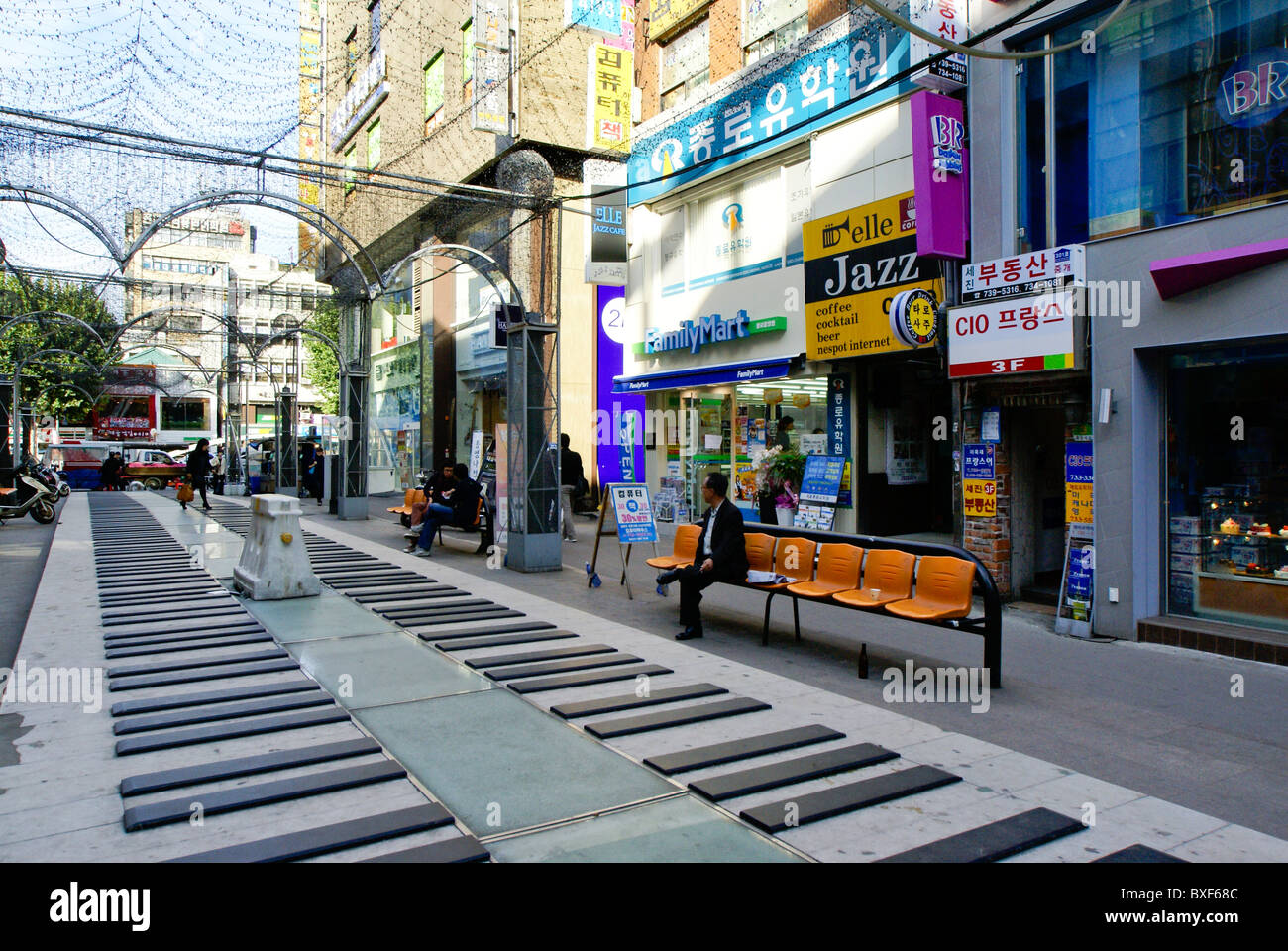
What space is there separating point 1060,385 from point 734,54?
415 inches

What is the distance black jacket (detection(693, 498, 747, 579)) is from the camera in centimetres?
859

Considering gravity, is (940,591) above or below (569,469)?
below

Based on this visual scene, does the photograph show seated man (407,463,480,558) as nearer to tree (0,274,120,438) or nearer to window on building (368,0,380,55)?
tree (0,274,120,438)

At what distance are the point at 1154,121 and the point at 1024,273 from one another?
1856mm

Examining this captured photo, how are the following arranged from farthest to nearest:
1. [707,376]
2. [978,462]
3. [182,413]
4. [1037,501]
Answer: [182,413], [707,376], [1037,501], [978,462]

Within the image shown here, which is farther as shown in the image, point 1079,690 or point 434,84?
point 434,84

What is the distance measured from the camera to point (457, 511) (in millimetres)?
14484

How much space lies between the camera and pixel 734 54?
1711 cm

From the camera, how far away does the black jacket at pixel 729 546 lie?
8.59 meters

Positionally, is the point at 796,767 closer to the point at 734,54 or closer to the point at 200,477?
the point at 734,54

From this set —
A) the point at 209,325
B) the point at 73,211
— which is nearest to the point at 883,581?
the point at 73,211

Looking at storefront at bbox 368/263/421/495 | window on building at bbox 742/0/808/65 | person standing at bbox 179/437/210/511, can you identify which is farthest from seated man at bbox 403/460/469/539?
storefront at bbox 368/263/421/495

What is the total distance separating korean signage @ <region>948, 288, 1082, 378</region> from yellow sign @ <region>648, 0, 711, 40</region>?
11.1 meters

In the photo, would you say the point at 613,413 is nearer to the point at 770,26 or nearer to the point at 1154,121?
the point at 770,26
